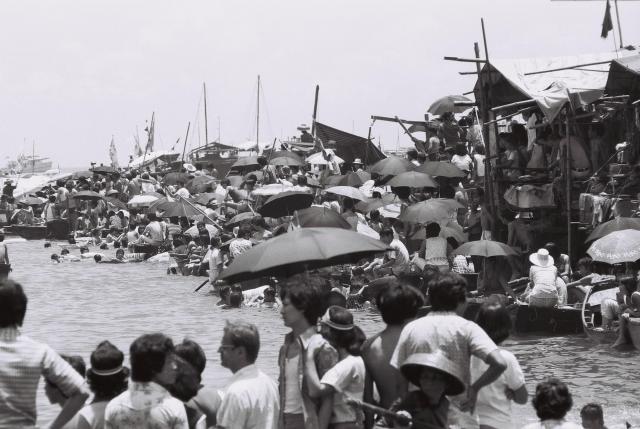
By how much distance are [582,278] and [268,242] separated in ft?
33.3

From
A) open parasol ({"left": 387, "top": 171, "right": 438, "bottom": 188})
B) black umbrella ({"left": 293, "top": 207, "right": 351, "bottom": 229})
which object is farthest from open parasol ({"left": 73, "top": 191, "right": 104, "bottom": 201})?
black umbrella ({"left": 293, "top": 207, "right": 351, "bottom": 229})

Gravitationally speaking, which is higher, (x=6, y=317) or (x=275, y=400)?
(x=6, y=317)

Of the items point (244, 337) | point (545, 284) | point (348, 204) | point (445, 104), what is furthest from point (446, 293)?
point (445, 104)

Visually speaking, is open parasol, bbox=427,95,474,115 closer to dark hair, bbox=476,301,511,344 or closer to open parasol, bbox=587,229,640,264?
open parasol, bbox=587,229,640,264

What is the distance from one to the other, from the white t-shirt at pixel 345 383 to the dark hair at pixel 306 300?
324 mm

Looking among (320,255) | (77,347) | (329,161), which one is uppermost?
(329,161)

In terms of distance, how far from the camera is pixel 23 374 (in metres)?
5.75

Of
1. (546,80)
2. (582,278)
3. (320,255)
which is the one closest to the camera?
(320,255)

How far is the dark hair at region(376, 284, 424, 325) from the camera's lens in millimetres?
6879

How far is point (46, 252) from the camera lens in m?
37.3

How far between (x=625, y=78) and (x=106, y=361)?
1541cm

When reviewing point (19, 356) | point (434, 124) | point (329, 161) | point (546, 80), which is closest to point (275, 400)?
point (19, 356)

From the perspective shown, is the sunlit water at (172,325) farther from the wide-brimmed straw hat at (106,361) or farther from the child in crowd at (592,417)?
the wide-brimmed straw hat at (106,361)

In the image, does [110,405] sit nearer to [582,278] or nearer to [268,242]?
[268,242]
